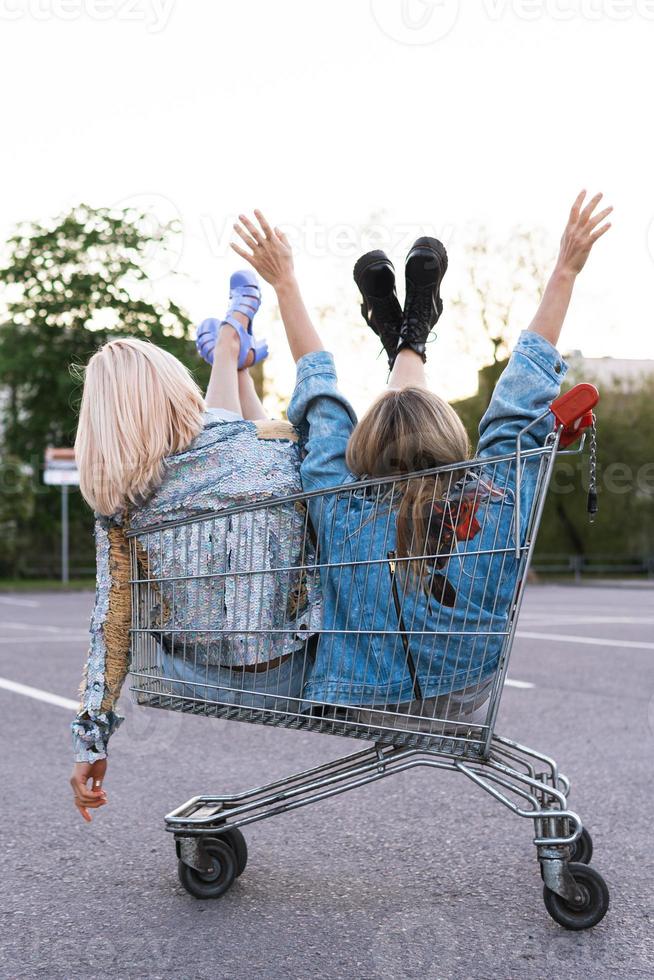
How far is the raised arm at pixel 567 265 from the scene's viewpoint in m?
2.91

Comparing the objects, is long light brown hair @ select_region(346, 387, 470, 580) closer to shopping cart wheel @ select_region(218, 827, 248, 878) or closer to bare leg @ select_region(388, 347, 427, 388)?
bare leg @ select_region(388, 347, 427, 388)

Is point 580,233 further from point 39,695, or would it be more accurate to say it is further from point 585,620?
point 585,620

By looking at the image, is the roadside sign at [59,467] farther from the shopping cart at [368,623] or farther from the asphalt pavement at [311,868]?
the shopping cart at [368,623]

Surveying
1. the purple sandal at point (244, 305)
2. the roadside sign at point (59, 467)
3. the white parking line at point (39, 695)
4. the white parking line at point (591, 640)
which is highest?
the roadside sign at point (59, 467)

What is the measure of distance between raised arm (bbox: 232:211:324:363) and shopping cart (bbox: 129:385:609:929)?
47 centimetres

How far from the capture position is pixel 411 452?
9.19ft

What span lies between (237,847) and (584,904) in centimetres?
103

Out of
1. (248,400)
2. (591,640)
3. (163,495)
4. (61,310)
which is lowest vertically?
(591,640)

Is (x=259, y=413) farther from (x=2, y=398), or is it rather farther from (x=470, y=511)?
(x=2, y=398)

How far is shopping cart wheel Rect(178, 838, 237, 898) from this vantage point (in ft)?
10.3

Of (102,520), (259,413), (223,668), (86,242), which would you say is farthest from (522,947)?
(86,242)

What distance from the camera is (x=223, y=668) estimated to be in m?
3.04

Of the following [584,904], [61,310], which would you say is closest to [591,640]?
[584,904]

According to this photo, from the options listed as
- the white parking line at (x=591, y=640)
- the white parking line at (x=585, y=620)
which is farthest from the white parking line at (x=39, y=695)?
the white parking line at (x=585, y=620)
